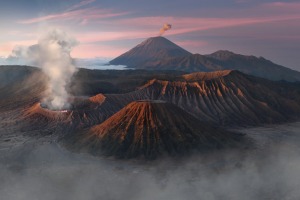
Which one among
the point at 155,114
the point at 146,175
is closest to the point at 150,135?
the point at 155,114

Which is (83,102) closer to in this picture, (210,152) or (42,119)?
(42,119)

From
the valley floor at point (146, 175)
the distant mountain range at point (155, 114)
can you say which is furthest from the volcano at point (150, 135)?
the valley floor at point (146, 175)

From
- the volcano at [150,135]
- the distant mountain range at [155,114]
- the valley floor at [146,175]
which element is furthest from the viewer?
the distant mountain range at [155,114]

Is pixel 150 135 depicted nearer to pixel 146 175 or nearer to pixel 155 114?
pixel 155 114

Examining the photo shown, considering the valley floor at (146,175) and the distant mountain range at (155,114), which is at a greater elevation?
the distant mountain range at (155,114)

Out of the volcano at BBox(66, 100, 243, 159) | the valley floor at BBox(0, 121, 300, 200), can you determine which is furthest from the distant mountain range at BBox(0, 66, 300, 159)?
the valley floor at BBox(0, 121, 300, 200)

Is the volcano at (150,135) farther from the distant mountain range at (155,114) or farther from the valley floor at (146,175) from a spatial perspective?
the valley floor at (146,175)

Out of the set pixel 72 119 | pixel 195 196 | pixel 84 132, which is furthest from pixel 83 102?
pixel 195 196

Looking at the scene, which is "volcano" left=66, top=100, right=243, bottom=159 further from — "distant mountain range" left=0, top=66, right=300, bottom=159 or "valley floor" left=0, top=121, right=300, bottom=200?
"valley floor" left=0, top=121, right=300, bottom=200
